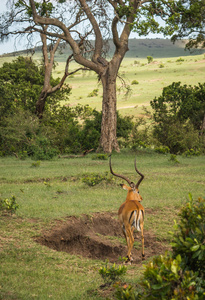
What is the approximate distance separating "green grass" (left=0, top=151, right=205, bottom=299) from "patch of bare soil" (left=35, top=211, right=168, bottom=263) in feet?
0.67

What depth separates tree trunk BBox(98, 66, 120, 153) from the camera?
18844 millimetres

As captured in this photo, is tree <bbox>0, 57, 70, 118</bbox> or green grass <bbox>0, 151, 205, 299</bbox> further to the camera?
tree <bbox>0, 57, 70, 118</bbox>

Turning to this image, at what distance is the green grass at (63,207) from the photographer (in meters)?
5.11

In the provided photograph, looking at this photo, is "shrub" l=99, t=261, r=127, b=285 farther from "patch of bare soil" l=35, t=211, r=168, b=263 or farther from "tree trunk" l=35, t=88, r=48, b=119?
"tree trunk" l=35, t=88, r=48, b=119

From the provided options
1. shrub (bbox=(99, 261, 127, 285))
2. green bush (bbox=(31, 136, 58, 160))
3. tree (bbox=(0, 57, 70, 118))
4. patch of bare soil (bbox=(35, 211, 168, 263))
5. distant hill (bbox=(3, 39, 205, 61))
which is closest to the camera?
shrub (bbox=(99, 261, 127, 285))

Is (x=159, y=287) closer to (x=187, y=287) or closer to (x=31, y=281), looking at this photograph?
(x=187, y=287)

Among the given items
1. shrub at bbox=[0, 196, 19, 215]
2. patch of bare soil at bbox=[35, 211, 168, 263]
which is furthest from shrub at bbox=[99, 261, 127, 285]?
shrub at bbox=[0, 196, 19, 215]

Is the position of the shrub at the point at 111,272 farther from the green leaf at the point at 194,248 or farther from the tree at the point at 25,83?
the tree at the point at 25,83

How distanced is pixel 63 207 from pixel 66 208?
0.40 ft

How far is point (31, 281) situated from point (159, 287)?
2623 millimetres

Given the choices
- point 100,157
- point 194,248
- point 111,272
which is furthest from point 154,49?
point 194,248

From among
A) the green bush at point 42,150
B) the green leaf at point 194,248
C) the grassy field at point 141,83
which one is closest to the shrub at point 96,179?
the green bush at point 42,150

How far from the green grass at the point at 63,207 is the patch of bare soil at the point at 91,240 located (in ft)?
0.67

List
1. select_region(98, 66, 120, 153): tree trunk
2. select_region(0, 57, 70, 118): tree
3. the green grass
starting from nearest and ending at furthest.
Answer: the green grass < select_region(98, 66, 120, 153): tree trunk < select_region(0, 57, 70, 118): tree
